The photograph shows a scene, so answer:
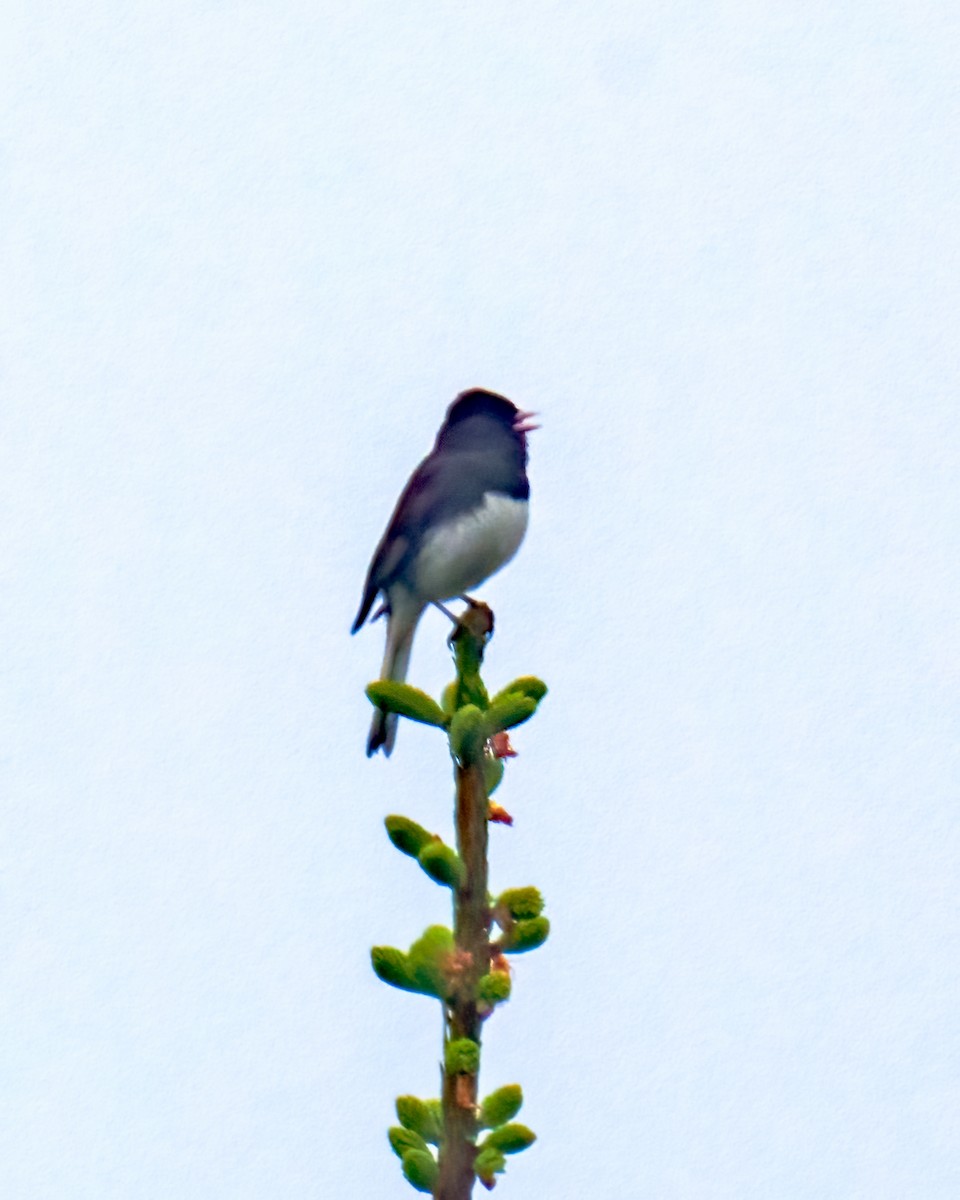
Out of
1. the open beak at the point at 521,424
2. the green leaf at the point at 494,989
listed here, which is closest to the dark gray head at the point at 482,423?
the open beak at the point at 521,424

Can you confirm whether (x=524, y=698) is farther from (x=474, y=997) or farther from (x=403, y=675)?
(x=403, y=675)

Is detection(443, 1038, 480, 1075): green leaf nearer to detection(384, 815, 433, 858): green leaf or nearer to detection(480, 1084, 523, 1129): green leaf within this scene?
detection(480, 1084, 523, 1129): green leaf

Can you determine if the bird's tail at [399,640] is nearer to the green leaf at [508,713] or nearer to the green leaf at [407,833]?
the green leaf at [508,713]

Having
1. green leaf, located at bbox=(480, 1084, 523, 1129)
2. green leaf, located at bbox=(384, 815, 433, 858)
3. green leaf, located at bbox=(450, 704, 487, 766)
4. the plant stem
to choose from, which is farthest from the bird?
green leaf, located at bbox=(480, 1084, 523, 1129)

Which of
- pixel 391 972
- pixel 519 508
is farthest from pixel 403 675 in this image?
pixel 391 972

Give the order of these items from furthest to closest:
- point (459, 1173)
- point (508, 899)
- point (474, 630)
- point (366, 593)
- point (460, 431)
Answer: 1. point (460, 431)
2. point (366, 593)
3. point (474, 630)
4. point (508, 899)
5. point (459, 1173)
